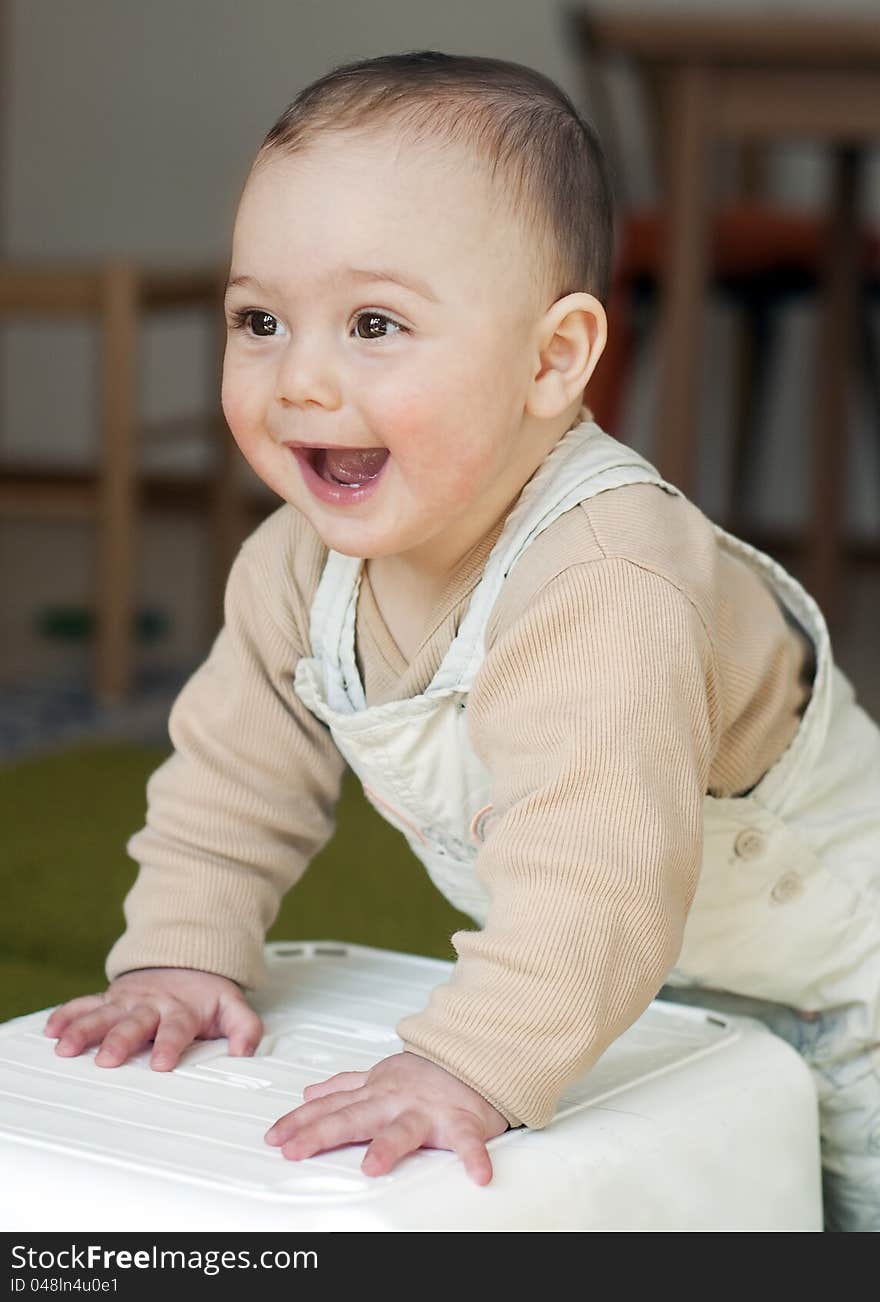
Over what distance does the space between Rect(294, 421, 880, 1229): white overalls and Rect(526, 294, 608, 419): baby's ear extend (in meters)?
0.03

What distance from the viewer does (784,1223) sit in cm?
80

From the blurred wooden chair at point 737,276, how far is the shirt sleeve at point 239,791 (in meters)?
1.29

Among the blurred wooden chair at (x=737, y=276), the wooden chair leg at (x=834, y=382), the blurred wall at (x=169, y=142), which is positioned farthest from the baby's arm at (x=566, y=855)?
the blurred wall at (x=169, y=142)

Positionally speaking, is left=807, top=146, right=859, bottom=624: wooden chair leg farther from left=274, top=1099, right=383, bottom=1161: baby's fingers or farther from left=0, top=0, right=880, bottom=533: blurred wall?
left=274, top=1099, right=383, bottom=1161: baby's fingers

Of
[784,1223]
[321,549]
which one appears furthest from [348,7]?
[784,1223]

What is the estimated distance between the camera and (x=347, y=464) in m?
0.80

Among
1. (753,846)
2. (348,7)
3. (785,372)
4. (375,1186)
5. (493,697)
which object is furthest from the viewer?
(348,7)

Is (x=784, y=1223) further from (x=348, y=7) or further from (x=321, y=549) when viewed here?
(x=348, y=7)

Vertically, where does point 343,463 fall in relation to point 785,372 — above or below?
above

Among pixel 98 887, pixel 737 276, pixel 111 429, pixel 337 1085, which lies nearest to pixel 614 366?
pixel 737 276

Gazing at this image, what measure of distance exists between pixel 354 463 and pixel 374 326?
0.07 metres

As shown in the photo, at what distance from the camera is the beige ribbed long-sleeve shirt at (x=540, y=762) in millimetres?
703

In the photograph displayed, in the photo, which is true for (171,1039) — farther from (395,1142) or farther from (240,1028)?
(395,1142)
